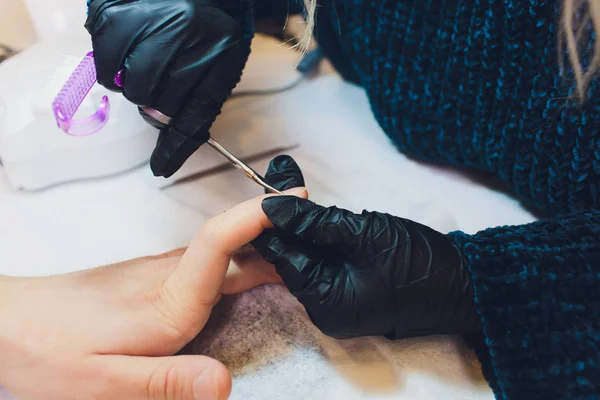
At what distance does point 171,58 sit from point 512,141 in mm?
416

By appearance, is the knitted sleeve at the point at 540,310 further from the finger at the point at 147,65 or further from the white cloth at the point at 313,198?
the finger at the point at 147,65

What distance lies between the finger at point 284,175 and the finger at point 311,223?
0.07 metres

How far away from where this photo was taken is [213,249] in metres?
0.53

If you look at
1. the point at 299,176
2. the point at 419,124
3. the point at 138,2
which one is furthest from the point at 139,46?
the point at 419,124

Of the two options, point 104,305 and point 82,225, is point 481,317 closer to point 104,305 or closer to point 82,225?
point 104,305

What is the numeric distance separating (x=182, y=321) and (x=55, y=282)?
0.51 ft

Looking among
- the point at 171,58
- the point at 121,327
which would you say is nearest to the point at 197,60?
the point at 171,58

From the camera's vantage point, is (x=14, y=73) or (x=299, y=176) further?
(x=14, y=73)

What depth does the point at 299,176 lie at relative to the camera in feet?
2.00

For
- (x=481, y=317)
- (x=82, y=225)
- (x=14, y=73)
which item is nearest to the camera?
(x=481, y=317)

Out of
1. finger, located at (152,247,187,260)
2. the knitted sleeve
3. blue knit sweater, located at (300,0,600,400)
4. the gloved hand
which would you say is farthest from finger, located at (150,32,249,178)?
the knitted sleeve

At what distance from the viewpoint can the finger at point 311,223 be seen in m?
0.52

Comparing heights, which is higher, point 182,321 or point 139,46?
point 139,46

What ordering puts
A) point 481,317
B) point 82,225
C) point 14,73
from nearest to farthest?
point 481,317, point 82,225, point 14,73
